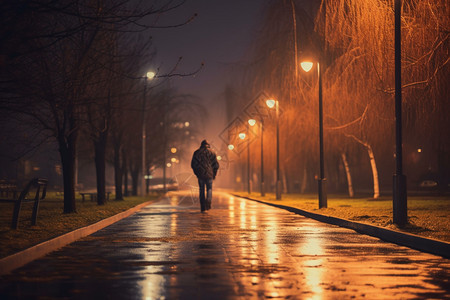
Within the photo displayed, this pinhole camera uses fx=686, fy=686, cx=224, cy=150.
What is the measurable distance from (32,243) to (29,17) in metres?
5.09

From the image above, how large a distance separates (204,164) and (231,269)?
13.9 metres

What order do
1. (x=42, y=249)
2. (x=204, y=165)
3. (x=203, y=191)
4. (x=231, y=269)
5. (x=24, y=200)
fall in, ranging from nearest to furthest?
1. (x=231, y=269)
2. (x=42, y=249)
3. (x=24, y=200)
4. (x=204, y=165)
5. (x=203, y=191)

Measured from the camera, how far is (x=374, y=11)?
2256 cm

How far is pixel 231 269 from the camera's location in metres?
9.78

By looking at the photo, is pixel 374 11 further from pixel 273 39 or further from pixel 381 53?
pixel 273 39

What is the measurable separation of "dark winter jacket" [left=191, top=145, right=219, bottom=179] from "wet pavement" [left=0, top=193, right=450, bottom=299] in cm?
815

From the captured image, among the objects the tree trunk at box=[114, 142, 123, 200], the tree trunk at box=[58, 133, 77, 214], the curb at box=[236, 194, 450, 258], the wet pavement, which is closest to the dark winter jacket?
the tree trunk at box=[58, 133, 77, 214]

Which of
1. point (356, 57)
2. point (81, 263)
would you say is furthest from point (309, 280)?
point (356, 57)

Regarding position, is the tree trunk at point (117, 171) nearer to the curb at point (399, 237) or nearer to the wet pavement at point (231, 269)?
the curb at point (399, 237)

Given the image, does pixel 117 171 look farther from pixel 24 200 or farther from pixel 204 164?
pixel 24 200

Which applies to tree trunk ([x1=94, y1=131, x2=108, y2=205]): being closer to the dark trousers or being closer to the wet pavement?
the dark trousers

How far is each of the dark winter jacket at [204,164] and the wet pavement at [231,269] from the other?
8.15 metres

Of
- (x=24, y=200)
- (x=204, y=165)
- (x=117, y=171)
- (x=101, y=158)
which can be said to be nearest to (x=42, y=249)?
(x=24, y=200)

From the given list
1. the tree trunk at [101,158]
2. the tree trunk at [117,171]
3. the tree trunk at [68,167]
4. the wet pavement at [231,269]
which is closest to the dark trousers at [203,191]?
the tree trunk at [68,167]
